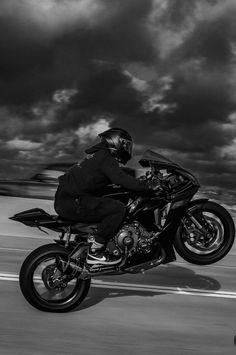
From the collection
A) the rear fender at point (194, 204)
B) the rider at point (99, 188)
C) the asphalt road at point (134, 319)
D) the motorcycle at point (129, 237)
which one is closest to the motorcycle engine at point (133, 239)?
the motorcycle at point (129, 237)

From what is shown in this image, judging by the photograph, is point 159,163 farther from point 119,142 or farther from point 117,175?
point 117,175

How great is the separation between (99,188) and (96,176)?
18 centimetres

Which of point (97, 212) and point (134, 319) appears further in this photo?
point (97, 212)

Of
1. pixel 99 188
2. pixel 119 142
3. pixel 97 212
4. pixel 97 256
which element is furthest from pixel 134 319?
pixel 119 142

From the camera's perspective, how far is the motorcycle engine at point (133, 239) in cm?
624

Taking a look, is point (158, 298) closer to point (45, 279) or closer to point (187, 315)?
point (187, 315)

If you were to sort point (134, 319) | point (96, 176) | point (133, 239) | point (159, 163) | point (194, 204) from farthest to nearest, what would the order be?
1. point (194, 204)
2. point (159, 163)
3. point (133, 239)
4. point (96, 176)
5. point (134, 319)

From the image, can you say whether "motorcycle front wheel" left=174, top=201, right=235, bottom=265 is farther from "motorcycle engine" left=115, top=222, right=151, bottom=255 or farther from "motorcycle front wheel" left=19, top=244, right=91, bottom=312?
"motorcycle front wheel" left=19, top=244, right=91, bottom=312

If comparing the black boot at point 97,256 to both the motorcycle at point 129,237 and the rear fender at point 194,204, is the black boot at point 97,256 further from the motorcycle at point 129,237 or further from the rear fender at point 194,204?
the rear fender at point 194,204

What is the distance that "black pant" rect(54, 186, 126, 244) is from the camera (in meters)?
6.13

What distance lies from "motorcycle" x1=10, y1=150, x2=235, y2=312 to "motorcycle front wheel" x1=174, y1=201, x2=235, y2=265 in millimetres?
11

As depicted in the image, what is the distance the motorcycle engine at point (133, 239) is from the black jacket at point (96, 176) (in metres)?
0.42

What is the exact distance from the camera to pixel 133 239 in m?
6.27

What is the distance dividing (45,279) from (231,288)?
2790mm
